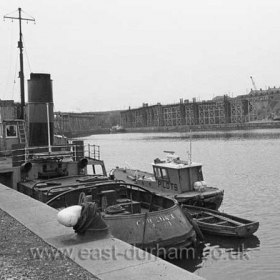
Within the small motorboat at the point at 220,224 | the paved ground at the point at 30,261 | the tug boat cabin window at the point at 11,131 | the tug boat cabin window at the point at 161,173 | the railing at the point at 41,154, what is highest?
the tug boat cabin window at the point at 11,131

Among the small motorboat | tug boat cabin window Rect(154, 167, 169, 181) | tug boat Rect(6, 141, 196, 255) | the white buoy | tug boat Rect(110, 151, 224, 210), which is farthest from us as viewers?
tug boat cabin window Rect(154, 167, 169, 181)

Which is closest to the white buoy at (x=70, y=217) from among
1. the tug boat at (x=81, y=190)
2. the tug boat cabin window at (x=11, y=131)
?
the tug boat at (x=81, y=190)

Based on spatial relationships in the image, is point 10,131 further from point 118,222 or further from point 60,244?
point 60,244

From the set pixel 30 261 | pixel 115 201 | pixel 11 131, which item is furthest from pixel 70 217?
pixel 11 131

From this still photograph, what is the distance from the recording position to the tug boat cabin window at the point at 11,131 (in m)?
25.3

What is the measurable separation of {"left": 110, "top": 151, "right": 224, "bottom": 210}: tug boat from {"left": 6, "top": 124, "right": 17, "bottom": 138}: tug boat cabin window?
9.35 m

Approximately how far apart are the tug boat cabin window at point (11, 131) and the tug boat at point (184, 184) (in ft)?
30.7

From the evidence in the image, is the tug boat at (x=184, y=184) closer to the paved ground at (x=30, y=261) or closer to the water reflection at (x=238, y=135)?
the paved ground at (x=30, y=261)

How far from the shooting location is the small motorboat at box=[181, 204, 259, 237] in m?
16.2

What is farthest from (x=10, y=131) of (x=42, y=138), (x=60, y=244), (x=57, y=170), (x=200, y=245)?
(x=60, y=244)

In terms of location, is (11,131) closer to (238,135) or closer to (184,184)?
(184,184)

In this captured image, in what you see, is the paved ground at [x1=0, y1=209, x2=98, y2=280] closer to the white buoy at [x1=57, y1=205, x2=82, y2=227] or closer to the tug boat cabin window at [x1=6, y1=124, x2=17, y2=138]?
the white buoy at [x1=57, y1=205, x2=82, y2=227]

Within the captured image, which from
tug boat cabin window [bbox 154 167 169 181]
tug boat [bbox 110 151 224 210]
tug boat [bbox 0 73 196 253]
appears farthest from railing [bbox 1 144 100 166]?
tug boat [bbox 110 151 224 210]

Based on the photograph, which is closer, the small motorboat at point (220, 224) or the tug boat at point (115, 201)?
the tug boat at point (115, 201)
